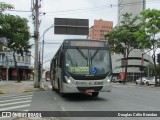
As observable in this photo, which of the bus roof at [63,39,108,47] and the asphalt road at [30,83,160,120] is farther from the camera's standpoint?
the bus roof at [63,39,108,47]

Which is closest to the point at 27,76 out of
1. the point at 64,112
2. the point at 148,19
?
the point at 148,19

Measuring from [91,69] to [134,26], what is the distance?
52.8 m

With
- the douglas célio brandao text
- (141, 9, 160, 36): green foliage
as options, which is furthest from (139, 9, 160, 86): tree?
the douglas célio brandao text

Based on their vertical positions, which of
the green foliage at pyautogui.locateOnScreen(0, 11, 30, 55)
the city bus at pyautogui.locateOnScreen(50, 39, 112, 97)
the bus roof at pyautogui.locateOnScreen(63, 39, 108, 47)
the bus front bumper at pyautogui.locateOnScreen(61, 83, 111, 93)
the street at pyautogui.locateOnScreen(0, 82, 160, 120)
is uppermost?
the green foliage at pyautogui.locateOnScreen(0, 11, 30, 55)

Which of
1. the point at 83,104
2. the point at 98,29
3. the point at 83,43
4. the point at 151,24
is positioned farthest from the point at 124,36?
the point at 83,104

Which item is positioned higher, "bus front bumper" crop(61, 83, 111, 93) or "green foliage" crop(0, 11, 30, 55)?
"green foliage" crop(0, 11, 30, 55)

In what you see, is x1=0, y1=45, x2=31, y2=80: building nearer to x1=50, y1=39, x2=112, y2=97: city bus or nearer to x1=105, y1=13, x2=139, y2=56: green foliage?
x1=105, y1=13, x2=139, y2=56: green foliage

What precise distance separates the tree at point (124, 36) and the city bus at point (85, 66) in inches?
1969

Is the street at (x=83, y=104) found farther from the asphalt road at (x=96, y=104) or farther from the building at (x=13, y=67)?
the building at (x=13, y=67)

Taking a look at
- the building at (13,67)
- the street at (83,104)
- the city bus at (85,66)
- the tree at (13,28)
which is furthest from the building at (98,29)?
the city bus at (85,66)

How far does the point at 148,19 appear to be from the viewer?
5619cm

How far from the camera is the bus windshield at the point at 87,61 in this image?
20766 mm

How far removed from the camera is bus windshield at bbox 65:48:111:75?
20766 millimetres

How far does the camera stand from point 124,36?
71.6 m
